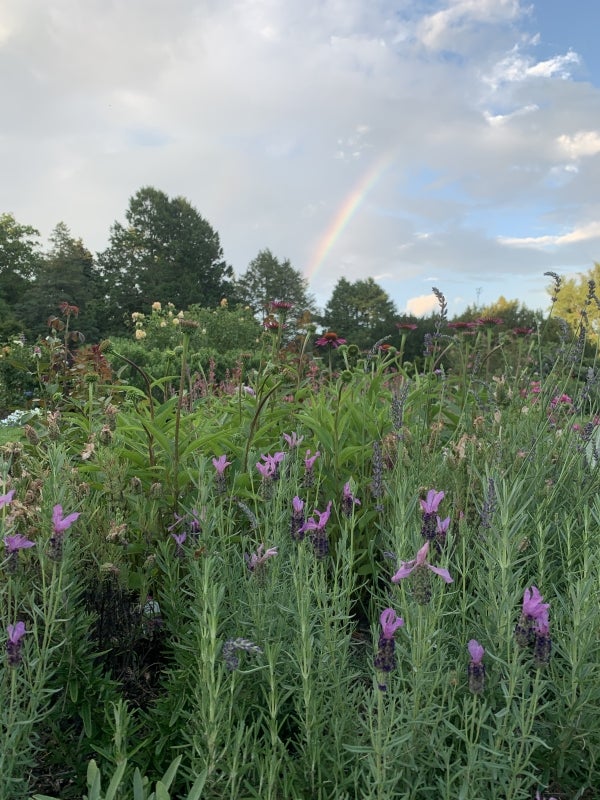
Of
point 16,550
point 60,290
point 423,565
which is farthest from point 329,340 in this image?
point 60,290

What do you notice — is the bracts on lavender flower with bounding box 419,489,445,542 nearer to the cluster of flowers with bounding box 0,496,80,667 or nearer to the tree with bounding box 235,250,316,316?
the cluster of flowers with bounding box 0,496,80,667

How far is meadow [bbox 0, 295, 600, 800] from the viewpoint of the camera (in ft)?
4.34

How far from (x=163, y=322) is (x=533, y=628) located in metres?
13.5

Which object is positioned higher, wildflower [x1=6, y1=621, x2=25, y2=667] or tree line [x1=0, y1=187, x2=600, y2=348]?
tree line [x1=0, y1=187, x2=600, y2=348]

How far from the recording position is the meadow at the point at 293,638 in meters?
1.32

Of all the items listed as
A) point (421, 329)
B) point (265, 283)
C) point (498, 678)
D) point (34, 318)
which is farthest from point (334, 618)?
point (265, 283)

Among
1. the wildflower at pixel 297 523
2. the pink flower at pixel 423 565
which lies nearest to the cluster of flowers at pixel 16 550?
the wildflower at pixel 297 523

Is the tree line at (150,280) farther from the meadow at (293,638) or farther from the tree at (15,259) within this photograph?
the meadow at (293,638)

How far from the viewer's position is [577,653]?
1517mm

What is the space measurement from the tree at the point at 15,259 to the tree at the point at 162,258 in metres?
5.31

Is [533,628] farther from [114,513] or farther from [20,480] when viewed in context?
[20,480]

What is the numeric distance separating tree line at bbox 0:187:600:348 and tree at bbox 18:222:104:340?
6cm

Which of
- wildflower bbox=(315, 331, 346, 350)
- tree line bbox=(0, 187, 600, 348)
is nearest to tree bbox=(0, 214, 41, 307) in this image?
tree line bbox=(0, 187, 600, 348)

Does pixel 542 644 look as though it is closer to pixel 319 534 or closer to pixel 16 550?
pixel 319 534
